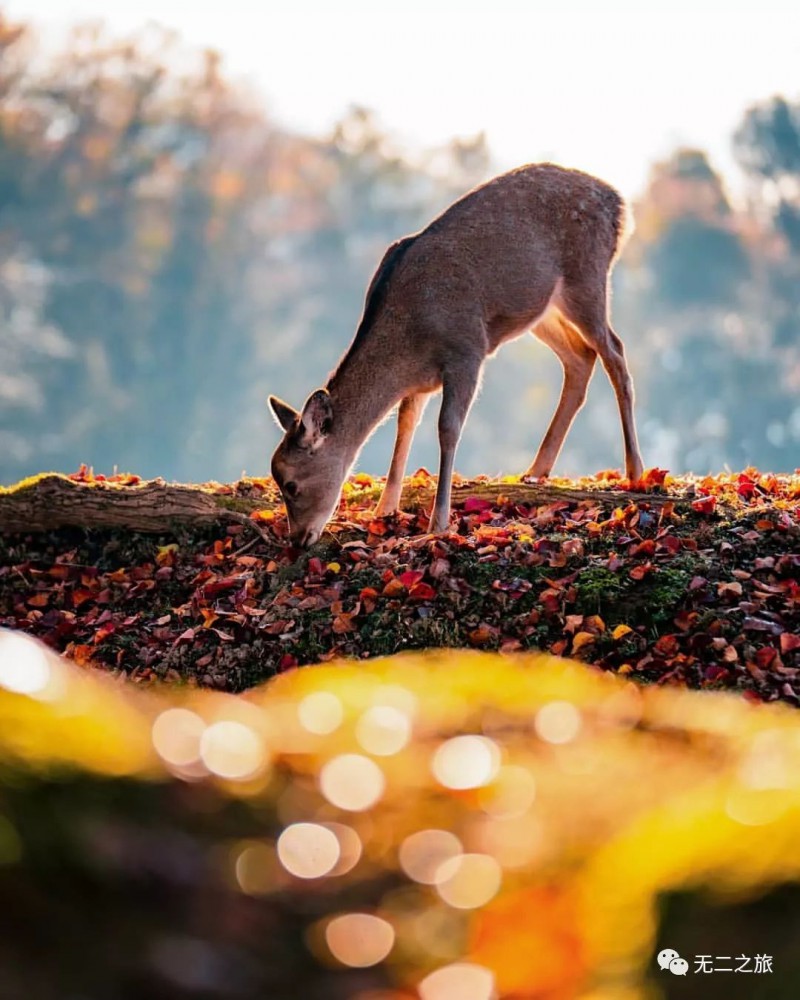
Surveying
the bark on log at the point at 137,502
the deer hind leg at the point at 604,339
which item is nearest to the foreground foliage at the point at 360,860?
the bark on log at the point at 137,502

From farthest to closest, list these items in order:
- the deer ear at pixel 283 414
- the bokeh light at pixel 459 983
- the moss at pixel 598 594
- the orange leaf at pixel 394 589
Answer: the deer ear at pixel 283 414 → the orange leaf at pixel 394 589 → the moss at pixel 598 594 → the bokeh light at pixel 459 983

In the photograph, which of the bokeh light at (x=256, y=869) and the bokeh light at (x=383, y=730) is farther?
the bokeh light at (x=383, y=730)

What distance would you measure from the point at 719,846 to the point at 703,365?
92.1 meters

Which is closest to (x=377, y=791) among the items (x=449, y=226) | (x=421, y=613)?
(x=421, y=613)

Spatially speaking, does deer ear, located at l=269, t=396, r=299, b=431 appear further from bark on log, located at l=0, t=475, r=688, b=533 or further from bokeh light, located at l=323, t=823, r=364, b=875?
bokeh light, located at l=323, t=823, r=364, b=875

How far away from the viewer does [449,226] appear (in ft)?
32.5

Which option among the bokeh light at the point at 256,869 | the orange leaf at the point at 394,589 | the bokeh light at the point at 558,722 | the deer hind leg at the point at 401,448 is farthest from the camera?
the deer hind leg at the point at 401,448

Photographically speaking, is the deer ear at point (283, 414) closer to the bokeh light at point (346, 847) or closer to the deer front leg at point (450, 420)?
the deer front leg at point (450, 420)

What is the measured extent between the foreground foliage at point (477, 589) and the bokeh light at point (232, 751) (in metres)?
4.63

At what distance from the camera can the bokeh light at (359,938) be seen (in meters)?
1.91

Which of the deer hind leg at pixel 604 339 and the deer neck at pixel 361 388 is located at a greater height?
the deer hind leg at pixel 604 339

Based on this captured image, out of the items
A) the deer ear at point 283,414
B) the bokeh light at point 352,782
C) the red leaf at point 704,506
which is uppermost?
the deer ear at point 283,414

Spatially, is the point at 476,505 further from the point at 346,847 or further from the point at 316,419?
the point at 346,847

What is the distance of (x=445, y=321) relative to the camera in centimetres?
953
